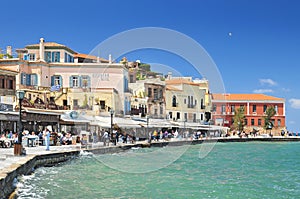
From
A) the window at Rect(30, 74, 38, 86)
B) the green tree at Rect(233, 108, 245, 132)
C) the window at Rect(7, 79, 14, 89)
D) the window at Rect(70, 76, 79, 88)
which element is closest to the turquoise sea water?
the window at Rect(7, 79, 14, 89)

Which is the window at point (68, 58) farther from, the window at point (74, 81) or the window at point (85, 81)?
the window at point (85, 81)

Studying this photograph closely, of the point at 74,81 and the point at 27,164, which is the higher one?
the point at 74,81

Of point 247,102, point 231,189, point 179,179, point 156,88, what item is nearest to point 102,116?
point 156,88

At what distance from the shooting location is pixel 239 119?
7562 centimetres

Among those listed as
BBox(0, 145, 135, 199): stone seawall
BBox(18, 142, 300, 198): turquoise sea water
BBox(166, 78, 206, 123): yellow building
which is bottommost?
BBox(18, 142, 300, 198): turquoise sea water

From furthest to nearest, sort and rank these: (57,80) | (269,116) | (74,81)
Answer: (269,116) → (57,80) → (74,81)

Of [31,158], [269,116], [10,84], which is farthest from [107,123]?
[269,116]

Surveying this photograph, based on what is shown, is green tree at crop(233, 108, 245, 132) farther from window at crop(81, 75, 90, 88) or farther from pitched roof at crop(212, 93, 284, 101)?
window at crop(81, 75, 90, 88)

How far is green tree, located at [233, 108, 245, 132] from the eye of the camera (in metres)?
75.4

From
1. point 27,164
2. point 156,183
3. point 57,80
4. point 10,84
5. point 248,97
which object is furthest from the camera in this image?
point 248,97

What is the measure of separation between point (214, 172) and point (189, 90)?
46.8 metres

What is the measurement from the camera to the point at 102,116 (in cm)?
4009

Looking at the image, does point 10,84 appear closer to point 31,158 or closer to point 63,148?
point 63,148

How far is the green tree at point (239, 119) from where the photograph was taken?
75.4 m
